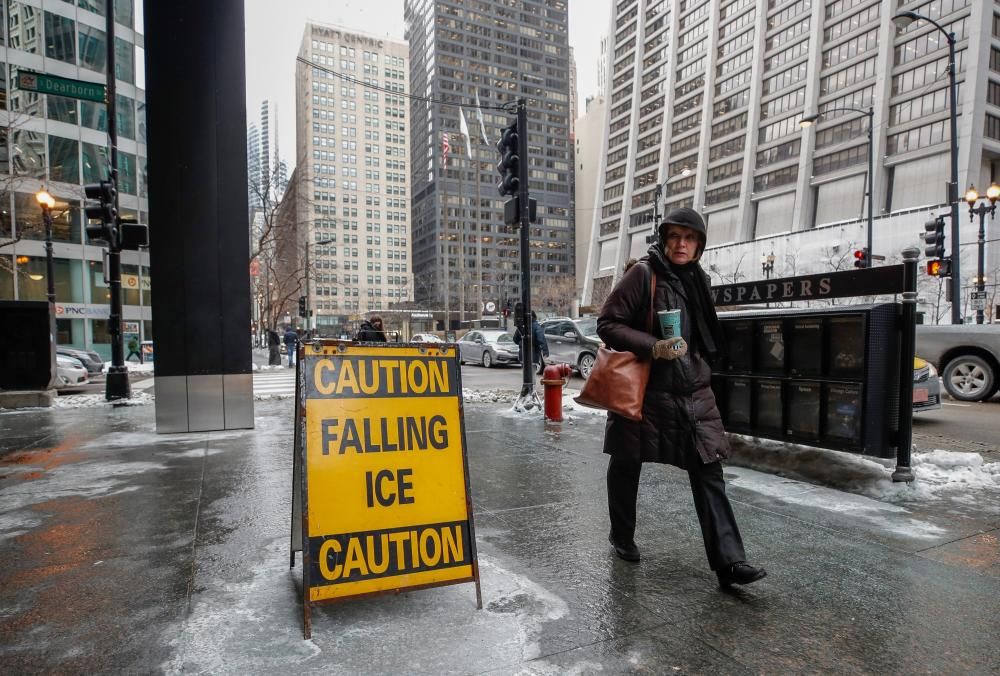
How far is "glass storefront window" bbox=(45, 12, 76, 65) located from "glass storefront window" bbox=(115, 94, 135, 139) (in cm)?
314

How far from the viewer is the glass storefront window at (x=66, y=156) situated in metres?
33.9

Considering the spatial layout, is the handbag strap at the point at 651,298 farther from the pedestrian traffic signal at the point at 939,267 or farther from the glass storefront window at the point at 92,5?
the glass storefront window at the point at 92,5

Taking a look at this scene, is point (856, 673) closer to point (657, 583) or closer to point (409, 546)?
point (657, 583)

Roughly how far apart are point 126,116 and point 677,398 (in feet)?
146

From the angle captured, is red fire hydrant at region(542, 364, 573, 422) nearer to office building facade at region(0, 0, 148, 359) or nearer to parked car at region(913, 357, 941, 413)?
parked car at region(913, 357, 941, 413)

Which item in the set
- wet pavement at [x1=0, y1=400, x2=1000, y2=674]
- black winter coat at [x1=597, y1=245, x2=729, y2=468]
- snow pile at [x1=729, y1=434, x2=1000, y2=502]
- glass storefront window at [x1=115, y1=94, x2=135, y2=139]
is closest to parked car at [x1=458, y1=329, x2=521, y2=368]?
snow pile at [x1=729, y1=434, x2=1000, y2=502]

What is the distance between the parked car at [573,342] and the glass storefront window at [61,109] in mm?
34021

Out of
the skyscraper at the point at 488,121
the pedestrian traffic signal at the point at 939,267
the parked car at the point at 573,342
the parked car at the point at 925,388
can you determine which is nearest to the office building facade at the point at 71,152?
the parked car at the point at 573,342

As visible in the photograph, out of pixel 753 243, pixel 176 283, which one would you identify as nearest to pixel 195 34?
pixel 176 283

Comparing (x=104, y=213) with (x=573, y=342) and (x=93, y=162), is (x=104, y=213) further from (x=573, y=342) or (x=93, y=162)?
(x=93, y=162)

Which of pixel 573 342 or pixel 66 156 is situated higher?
pixel 66 156

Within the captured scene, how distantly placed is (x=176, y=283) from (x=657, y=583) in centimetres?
733

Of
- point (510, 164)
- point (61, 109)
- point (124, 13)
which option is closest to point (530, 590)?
point (510, 164)

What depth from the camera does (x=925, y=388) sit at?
8.48 m
